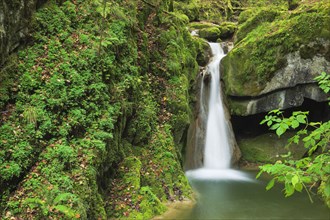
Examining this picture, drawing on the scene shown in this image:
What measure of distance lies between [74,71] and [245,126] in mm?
10026

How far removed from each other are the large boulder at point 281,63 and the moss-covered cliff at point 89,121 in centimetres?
426

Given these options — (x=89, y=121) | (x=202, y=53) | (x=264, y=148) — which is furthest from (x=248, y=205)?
(x=202, y=53)

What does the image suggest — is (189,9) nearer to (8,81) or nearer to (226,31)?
(226,31)

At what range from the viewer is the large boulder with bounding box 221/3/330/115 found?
38.6 feet

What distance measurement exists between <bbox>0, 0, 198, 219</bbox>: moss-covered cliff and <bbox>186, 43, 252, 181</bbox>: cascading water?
3078 millimetres

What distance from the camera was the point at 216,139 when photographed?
43.4ft

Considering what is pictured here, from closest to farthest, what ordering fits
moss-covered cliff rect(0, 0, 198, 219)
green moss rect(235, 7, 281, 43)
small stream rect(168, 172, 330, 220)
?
moss-covered cliff rect(0, 0, 198, 219), small stream rect(168, 172, 330, 220), green moss rect(235, 7, 281, 43)

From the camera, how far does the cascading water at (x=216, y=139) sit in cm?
1199

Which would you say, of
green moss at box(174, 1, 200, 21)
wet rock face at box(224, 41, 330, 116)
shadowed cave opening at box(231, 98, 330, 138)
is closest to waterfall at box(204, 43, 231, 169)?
shadowed cave opening at box(231, 98, 330, 138)

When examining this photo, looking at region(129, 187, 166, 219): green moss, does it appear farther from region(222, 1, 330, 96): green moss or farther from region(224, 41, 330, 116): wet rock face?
region(222, 1, 330, 96): green moss

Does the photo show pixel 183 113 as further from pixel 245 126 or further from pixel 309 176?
Answer: pixel 309 176

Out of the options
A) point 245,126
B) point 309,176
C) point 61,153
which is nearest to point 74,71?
point 61,153

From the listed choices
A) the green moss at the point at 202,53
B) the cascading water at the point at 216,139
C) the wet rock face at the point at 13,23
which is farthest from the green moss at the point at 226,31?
the wet rock face at the point at 13,23

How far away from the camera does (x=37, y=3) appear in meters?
7.38
